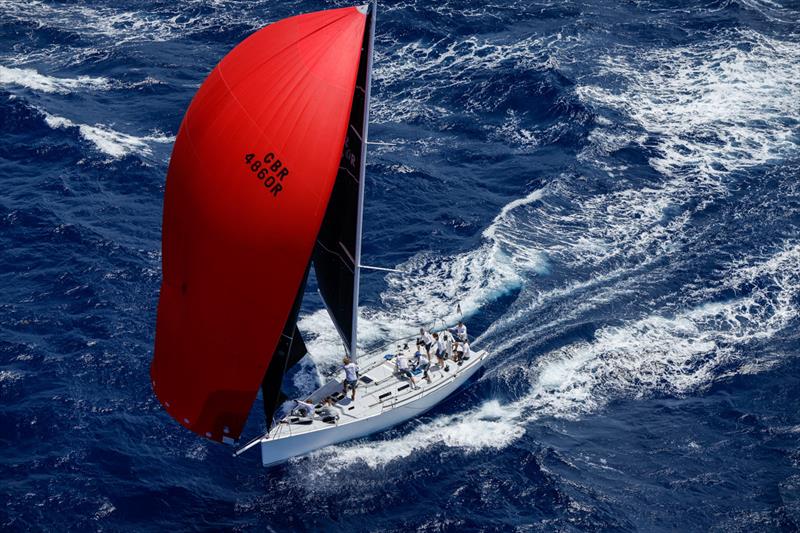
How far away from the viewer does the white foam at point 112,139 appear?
166 ft

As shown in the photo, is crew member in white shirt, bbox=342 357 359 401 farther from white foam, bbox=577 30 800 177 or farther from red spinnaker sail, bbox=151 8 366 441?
white foam, bbox=577 30 800 177

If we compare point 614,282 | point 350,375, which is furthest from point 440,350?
point 614,282

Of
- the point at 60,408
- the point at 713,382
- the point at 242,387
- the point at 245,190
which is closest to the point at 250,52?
the point at 245,190

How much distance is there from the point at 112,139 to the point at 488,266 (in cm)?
2219

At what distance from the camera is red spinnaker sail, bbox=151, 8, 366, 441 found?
98.5 feet

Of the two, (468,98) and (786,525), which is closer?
(786,525)

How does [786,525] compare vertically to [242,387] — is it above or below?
below

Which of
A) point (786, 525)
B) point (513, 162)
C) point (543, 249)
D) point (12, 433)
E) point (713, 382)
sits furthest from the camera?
point (513, 162)

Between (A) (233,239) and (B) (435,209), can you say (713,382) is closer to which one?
(B) (435,209)

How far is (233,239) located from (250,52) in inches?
252

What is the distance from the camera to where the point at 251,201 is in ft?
98.3

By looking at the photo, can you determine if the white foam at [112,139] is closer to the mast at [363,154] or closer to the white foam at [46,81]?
the white foam at [46,81]

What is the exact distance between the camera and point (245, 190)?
98.4ft

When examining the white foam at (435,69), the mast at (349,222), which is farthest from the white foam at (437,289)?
the white foam at (435,69)
